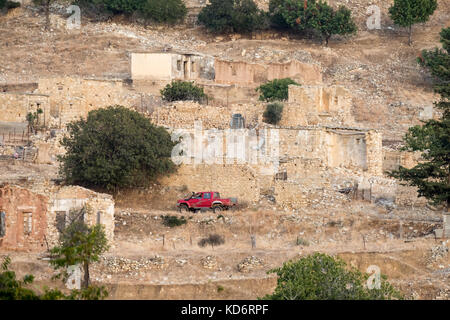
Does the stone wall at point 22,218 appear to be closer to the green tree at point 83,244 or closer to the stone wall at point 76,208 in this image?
the stone wall at point 76,208

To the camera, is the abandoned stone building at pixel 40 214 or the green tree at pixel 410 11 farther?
the green tree at pixel 410 11

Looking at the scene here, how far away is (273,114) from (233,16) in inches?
918

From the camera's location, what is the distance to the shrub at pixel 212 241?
44625 millimetres

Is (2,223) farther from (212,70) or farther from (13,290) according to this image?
(212,70)

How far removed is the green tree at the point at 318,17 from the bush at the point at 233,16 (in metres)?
1.52

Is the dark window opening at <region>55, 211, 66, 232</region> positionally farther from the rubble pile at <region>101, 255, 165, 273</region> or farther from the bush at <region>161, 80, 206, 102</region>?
the bush at <region>161, 80, 206, 102</region>

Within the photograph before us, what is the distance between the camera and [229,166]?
162 feet

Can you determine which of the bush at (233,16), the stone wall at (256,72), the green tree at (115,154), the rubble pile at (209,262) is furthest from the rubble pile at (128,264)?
the bush at (233,16)

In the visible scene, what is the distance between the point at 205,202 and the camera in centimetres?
4716

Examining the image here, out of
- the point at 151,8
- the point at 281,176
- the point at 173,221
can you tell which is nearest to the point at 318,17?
the point at 151,8

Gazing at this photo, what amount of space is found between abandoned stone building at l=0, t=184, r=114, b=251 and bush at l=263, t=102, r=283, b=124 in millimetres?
13702

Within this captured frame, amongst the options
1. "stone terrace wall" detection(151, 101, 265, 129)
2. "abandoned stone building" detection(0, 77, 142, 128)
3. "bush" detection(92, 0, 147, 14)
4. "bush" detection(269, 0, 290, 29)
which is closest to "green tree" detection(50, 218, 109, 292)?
"stone terrace wall" detection(151, 101, 265, 129)

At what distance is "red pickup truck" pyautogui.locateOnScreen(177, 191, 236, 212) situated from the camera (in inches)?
1855
